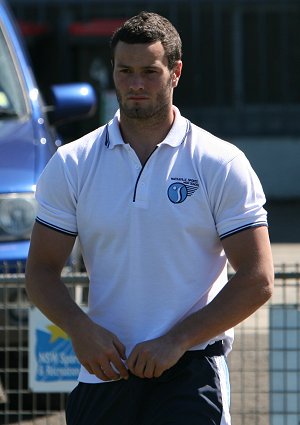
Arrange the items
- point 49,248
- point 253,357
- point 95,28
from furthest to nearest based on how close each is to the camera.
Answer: point 95,28
point 253,357
point 49,248

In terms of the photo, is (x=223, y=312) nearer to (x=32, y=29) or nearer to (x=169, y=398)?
(x=169, y=398)

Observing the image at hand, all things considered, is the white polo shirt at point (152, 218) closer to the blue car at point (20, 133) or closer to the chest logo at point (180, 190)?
the chest logo at point (180, 190)

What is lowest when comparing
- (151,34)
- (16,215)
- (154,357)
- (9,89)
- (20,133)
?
(154,357)

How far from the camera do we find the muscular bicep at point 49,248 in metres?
3.57

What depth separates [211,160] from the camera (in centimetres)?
351

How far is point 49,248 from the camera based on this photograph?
3576mm

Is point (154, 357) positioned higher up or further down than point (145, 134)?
further down

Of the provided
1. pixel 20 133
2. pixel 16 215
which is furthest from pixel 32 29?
pixel 16 215

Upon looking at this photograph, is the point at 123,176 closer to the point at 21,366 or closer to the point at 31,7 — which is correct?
the point at 21,366

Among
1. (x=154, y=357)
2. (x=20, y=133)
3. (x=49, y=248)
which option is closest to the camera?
(x=154, y=357)

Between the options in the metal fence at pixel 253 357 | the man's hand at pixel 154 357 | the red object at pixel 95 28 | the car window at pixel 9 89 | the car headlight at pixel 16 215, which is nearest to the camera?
the man's hand at pixel 154 357

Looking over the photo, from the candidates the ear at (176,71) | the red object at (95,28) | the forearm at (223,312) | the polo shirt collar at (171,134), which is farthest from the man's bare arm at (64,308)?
the red object at (95,28)

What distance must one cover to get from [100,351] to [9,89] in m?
4.16

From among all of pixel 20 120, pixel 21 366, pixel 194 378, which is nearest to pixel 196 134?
pixel 194 378
